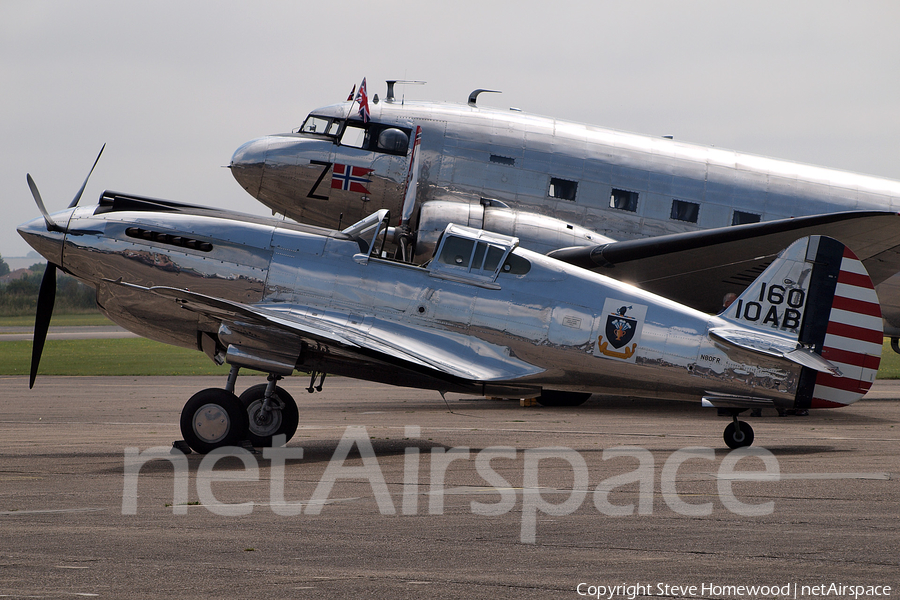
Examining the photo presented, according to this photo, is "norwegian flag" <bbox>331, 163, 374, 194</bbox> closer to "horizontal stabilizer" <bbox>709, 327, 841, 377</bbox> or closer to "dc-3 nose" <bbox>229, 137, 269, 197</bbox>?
"dc-3 nose" <bbox>229, 137, 269, 197</bbox>

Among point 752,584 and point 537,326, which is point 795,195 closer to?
point 537,326

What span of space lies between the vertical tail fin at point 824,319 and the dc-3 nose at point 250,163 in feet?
37.4

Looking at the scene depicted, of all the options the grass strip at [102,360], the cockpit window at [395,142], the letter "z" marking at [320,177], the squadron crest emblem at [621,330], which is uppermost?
the cockpit window at [395,142]

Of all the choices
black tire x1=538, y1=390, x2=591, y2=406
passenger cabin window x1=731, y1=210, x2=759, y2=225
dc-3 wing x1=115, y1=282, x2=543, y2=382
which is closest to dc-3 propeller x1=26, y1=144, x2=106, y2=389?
dc-3 wing x1=115, y1=282, x2=543, y2=382

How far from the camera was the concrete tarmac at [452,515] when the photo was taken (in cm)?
525

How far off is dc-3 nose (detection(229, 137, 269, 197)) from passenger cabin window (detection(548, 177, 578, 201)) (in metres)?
6.46

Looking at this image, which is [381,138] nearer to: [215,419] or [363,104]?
[363,104]

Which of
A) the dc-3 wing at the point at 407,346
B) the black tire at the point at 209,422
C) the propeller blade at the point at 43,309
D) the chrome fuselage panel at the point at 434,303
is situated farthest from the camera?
the propeller blade at the point at 43,309

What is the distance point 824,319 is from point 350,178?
10.8 meters

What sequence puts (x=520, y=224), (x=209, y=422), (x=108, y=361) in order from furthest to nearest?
1. (x=108, y=361)
2. (x=520, y=224)
3. (x=209, y=422)

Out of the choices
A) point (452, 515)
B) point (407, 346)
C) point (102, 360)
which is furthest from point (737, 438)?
point (102, 360)

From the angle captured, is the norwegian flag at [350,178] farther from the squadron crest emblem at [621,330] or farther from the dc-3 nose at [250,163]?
the squadron crest emblem at [621,330]

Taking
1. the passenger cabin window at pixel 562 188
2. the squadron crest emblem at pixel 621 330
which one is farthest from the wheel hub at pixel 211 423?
the passenger cabin window at pixel 562 188

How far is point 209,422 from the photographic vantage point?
35.3 ft
